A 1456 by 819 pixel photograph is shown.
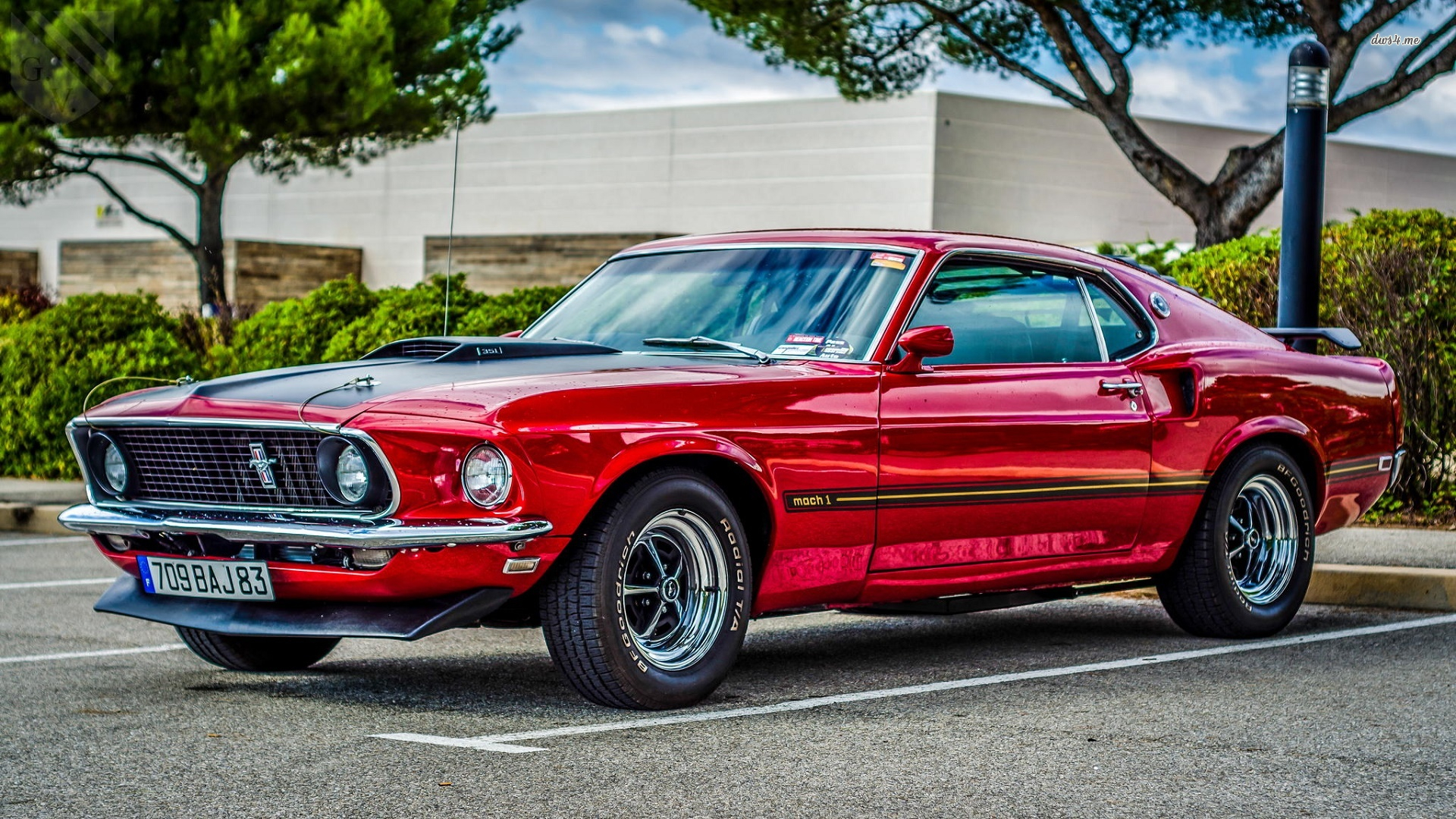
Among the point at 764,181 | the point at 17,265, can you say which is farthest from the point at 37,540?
the point at 17,265

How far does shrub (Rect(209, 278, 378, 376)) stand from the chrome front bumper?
8986mm

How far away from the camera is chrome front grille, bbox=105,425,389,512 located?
217 inches

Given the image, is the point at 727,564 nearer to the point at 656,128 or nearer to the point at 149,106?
the point at 149,106

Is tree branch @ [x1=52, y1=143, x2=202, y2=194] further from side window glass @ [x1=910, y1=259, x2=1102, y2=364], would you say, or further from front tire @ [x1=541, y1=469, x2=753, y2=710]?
front tire @ [x1=541, y1=469, x2=753, y2=710]

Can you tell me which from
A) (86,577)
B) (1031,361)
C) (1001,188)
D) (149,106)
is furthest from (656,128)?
(1031,361)

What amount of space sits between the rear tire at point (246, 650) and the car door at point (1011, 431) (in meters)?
2.09

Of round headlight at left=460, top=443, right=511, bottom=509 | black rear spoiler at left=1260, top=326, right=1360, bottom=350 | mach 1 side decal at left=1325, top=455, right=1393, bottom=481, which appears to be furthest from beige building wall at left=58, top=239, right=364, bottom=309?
round headlight at left=460, top=443, right=511, bottom=509

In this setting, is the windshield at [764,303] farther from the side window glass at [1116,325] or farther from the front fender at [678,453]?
the side window glass at [1116,325]

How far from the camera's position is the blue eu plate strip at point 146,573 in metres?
5.88

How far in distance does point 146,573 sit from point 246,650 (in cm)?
63

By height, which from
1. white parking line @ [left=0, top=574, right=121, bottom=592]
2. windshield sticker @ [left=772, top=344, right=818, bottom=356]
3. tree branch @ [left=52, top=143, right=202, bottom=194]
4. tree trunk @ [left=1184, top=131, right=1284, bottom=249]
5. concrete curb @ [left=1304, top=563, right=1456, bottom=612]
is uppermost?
tree branch @ [left=52, top=143, right=202, bottom=194]

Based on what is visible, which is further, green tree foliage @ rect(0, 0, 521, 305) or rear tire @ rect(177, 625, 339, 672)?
green tree foliage @ rect(0, 0, 521, 305)

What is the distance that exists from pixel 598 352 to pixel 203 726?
1762 mm

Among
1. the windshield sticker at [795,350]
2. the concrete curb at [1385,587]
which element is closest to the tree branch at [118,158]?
the concrete curb at [1385,587]
